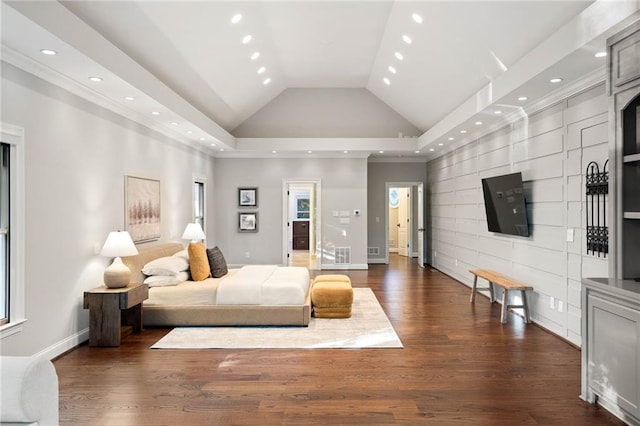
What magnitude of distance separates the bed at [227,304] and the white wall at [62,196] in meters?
0.67

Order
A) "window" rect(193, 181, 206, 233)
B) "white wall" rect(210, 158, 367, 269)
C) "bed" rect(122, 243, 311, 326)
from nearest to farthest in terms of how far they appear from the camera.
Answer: "bed" rect(122, 243, 311, 326) → "window" rect(193, 181, 206, 233) → "white wall" rect(210, 158, 367, 269)

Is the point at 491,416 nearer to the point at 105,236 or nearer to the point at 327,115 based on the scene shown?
the point at 105,236

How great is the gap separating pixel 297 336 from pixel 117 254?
6.90ft

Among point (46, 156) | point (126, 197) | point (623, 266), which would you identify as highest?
point (46, 156)

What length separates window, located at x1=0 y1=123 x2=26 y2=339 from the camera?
133 inches

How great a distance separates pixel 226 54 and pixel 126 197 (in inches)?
91.6

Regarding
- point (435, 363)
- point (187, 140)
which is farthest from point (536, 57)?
point (187, 140)

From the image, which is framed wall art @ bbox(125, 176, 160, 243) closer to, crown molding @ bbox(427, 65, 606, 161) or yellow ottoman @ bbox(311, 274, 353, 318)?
yellow ottoman @ bbox(311, 274, 353, 318)

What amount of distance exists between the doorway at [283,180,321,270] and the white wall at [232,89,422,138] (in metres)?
1.23

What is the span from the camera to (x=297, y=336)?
459 centimetres

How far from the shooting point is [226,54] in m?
5.73

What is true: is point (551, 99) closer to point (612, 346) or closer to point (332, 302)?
point (612, 346)

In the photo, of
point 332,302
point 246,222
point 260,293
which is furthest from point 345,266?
point 260,293

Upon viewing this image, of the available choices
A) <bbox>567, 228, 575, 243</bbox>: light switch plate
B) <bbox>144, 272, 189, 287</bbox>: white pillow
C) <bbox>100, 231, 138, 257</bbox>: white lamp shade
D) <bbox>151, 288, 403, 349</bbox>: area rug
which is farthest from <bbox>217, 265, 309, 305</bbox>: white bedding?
<bbox>567, 228, 575, 243</bbox>: light switch plate
